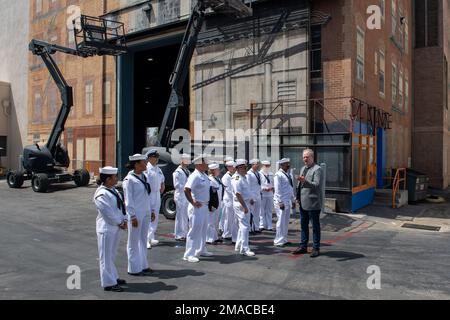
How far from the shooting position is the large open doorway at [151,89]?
25719 mm

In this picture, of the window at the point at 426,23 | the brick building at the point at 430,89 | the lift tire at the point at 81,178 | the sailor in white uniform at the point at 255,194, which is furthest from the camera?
the window at the point at 426,23

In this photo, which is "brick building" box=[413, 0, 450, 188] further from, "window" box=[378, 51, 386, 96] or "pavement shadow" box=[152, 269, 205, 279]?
"pavement shadow" box=[152, 269, 205, 279]

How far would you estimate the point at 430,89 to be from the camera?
28.2 metres

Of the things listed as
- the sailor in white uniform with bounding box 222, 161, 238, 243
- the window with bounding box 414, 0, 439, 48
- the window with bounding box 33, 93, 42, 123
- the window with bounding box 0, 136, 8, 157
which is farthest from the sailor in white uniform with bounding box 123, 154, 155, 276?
the window with bounding box 0, 136, 8, 157

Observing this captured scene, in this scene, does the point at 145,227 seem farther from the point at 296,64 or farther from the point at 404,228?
the point at 296,64

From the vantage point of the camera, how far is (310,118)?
15859 millimetres

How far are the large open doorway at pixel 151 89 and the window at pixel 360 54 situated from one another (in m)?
11.2

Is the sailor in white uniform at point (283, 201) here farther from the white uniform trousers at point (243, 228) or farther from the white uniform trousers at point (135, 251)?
the white uniform trousers at point (135, 251)

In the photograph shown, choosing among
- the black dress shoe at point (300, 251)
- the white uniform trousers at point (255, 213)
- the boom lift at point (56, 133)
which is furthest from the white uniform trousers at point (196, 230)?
the boom lift at point (56, 133)

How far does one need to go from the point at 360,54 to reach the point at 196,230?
1180 cm

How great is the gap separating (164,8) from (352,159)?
12683mm

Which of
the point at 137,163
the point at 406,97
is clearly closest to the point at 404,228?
the point at 137,163

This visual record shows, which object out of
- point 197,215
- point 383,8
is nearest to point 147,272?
point 197,215

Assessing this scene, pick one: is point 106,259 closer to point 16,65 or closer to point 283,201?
point 283,201
